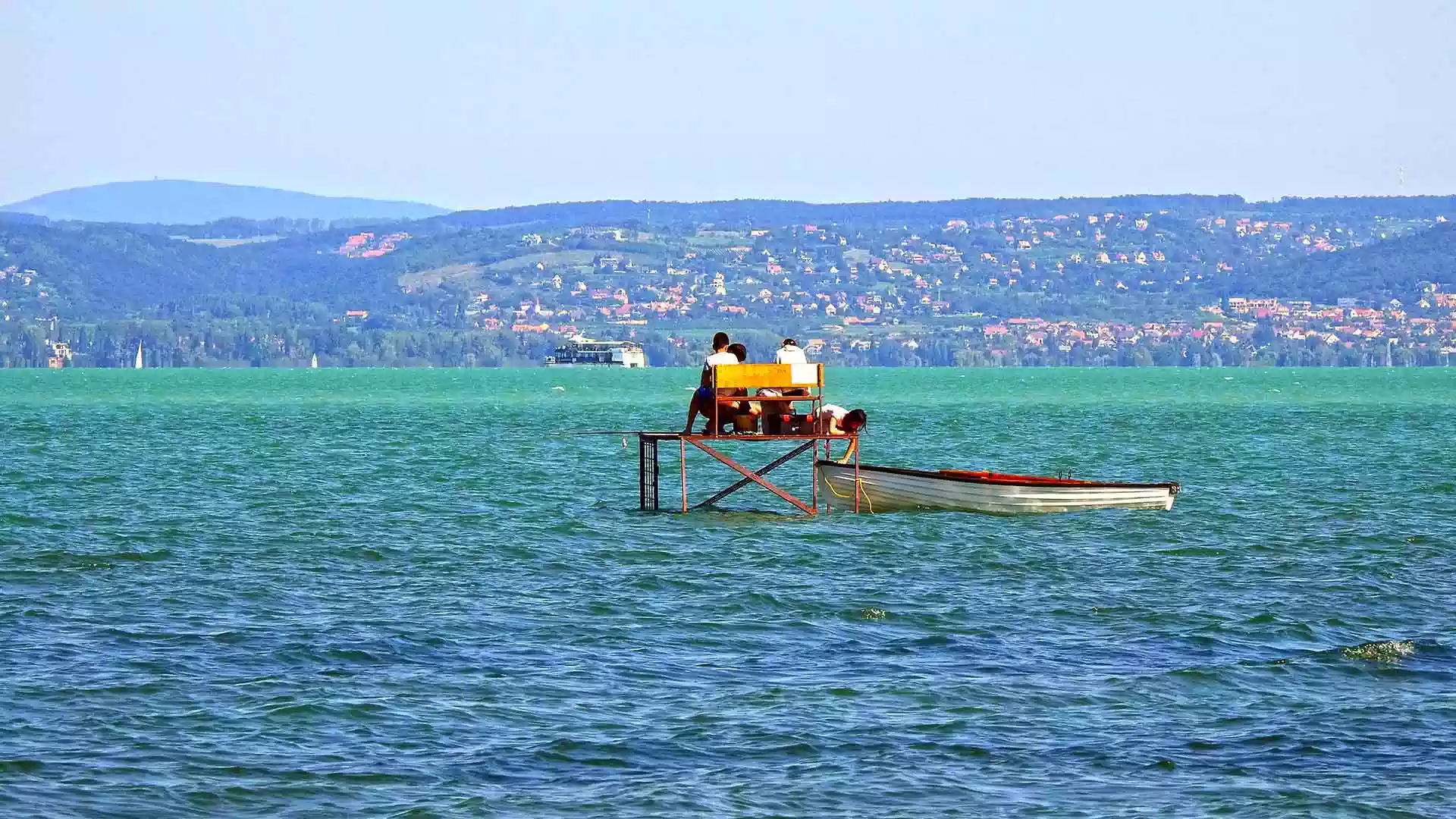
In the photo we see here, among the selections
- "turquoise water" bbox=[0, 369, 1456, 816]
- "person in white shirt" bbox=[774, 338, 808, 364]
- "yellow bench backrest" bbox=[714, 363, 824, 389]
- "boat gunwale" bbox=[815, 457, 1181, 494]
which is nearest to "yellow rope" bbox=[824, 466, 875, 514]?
"boat gunwale" bbox=[815, 457, 1181, 494]

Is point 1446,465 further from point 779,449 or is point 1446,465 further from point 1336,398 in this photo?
point 1336,398

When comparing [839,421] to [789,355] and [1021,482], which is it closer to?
[789,355]

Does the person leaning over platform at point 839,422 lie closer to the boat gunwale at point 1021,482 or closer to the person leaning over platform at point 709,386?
the boat gunwale at point 1021,482

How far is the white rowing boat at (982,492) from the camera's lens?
40.6 metres

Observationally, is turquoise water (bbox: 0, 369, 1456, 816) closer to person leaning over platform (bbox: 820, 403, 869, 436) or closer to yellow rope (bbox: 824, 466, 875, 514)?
yellow rope (bbox: 824, 466, 875, 514)

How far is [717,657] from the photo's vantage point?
23.7 meters

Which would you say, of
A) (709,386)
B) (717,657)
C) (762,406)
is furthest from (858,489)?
(717,657)

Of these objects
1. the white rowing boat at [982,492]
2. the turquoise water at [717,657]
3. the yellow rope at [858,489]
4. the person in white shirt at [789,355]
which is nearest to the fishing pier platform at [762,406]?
the person in white shirt at [789,355]

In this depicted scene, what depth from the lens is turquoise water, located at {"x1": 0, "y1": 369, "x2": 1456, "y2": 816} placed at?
1773 cm

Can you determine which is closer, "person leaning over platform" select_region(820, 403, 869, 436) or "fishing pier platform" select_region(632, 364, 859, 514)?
"fishing pier platform" select_region(632, 364, 859, 514)

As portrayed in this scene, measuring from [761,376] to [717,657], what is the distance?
14.4 meters

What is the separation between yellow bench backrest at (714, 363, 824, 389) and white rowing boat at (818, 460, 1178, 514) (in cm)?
418

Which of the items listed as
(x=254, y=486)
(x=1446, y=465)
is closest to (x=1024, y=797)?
(x=254, y=486)

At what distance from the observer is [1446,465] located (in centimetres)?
6456
